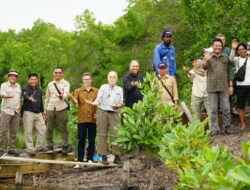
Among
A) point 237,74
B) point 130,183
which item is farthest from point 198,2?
point 130,183

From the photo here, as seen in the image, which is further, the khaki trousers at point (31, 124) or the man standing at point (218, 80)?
the khaki trousers at point (31, 124)

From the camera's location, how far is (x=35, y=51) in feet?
148

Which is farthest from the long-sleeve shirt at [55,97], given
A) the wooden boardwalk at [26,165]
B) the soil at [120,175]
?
the soil at [120,175]

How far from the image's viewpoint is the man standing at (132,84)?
778 cm

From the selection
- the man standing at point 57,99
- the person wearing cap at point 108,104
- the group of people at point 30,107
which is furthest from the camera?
the man standing at point 57,99

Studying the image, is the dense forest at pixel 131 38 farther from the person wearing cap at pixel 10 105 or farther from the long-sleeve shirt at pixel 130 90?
the person wearing cap at pixel 10 105

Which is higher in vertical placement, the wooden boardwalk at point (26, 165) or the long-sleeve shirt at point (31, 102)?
the long-sleeve shirt at point (31, 102)

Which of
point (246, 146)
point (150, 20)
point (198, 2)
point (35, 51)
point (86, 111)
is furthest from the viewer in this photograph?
point (35, 51)

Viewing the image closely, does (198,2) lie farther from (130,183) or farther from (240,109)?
(130,183)

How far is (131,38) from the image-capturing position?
95.1 ft

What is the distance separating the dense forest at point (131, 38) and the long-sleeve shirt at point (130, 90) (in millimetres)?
3752

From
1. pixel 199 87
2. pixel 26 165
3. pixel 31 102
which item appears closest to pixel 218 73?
pixel 199 87

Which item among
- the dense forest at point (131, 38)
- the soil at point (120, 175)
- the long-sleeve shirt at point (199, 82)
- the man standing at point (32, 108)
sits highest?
the dense forest at point (131, 38)

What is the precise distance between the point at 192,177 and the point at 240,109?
6560 mm
